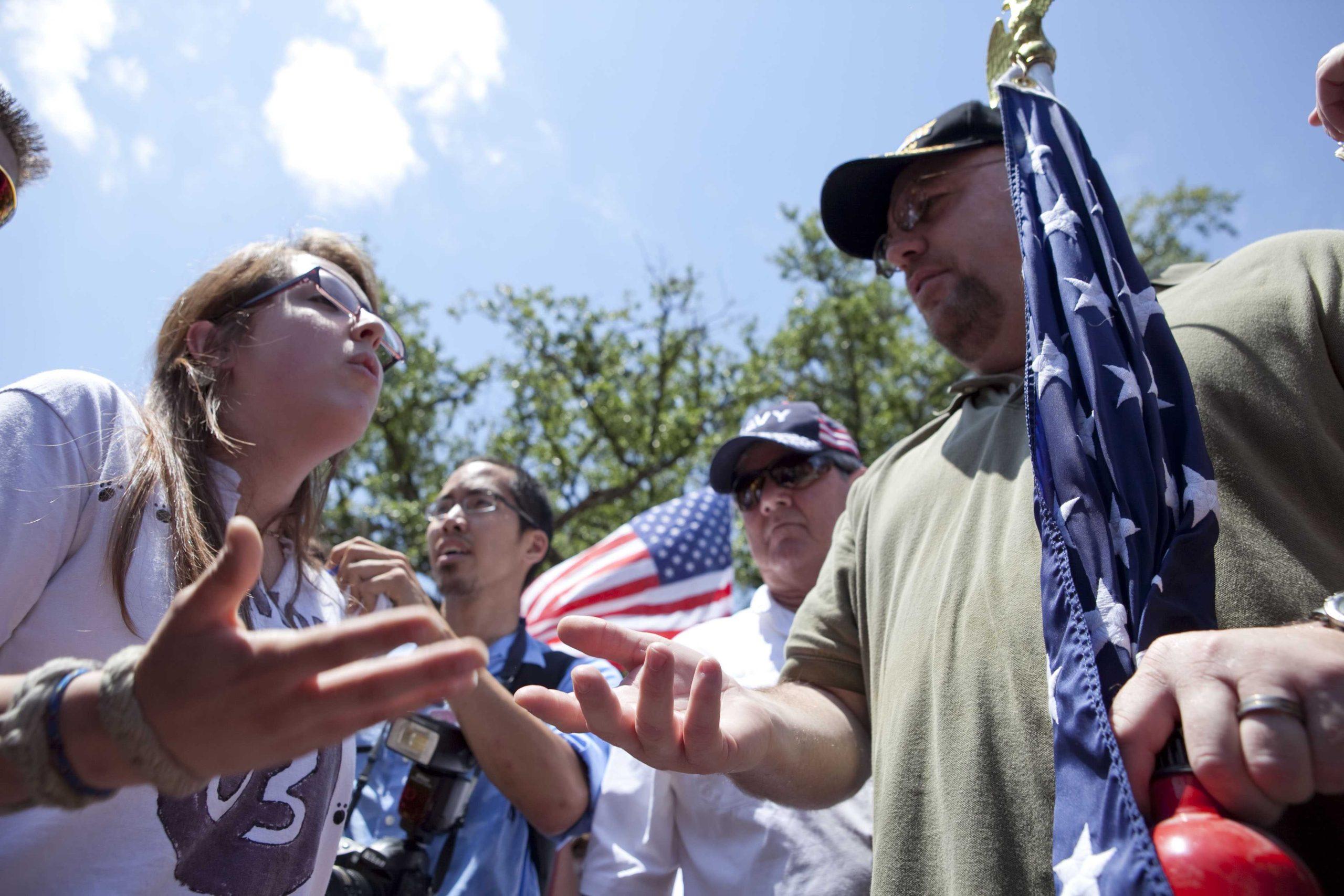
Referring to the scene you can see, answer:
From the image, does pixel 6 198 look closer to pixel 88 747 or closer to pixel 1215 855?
pixel 88 747

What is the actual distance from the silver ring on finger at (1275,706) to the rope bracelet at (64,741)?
1.14m

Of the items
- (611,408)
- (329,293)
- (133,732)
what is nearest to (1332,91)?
(133,732)

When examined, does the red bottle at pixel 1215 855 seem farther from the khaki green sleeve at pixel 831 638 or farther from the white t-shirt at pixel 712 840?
the white t-shirt at pixel 712 840

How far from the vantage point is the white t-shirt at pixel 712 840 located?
243 centimetres

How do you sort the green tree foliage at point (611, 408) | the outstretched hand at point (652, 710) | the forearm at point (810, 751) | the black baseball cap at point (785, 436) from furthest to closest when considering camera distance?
the green tree foliage at point (611, 408)
the black baseball cap at point (785, 436)
the forearm at point (810, 751)
the outstretched hand at point (652, 710)

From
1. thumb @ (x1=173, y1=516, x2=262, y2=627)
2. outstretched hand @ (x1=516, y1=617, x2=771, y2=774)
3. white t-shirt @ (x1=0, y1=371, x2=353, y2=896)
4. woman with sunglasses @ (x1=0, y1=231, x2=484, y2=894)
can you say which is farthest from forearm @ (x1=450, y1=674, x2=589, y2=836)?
thumb @ (x1=173, y1=516, x2=262, y2=627)

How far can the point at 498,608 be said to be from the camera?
12.3 ft

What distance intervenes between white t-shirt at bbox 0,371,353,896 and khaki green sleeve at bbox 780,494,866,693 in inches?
46.4

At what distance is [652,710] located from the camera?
1316 millimetres

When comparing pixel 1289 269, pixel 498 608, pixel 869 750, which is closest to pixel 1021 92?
pixel 1289 269

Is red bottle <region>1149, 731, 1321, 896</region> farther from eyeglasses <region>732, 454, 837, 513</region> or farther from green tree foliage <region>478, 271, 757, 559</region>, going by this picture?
green tree foliage <region>478, 271, 757, 559</region>

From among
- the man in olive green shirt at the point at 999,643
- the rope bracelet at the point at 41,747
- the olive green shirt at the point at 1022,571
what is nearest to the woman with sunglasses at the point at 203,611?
the rope bracelet at the point at 41,747

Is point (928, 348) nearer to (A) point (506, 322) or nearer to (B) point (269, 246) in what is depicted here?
(A) point (506, 322)

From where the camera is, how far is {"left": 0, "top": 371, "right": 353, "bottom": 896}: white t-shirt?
4.38 feet
